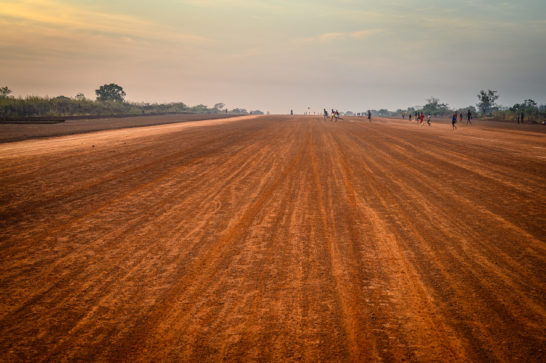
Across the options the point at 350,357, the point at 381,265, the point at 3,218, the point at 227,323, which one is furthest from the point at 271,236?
the point at 3,218

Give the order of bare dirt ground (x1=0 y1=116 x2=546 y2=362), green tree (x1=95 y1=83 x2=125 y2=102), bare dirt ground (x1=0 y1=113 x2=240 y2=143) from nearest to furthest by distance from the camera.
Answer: bare dirt ground (x1=0 y1=116 x2=546 y2=362) < bare dirt ground (x1=0 y1=113 x2=240 y2=143) < green tree (x1=95 y1=83 x2=125 y2=102)

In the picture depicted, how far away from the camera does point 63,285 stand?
3514 mm

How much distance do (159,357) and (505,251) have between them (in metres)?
4.36

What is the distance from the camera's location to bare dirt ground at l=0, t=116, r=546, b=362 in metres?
2.68

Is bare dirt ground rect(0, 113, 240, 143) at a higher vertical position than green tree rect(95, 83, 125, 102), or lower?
lower

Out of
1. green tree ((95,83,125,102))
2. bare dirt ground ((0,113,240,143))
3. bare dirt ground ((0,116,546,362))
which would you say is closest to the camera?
bare dirt ground ((0,116,546,362))

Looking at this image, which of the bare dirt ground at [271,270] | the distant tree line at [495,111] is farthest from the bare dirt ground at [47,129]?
the distant tree line at [495,111]

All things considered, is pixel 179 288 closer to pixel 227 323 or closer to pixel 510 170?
pixel 227 323

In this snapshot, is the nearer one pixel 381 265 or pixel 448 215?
pixel 381 265

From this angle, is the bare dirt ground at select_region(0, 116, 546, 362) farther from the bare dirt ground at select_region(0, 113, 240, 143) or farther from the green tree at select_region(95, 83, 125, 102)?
the green tree at select_region(95, 83, 125, 102)

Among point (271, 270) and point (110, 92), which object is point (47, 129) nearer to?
point (271, 270)

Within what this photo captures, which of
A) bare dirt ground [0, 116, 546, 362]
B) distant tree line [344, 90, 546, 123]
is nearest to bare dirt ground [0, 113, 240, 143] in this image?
bare dirt ground [0, 116, 546, 362]

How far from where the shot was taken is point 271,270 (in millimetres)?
3885

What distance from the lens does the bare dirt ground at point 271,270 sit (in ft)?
8.78
